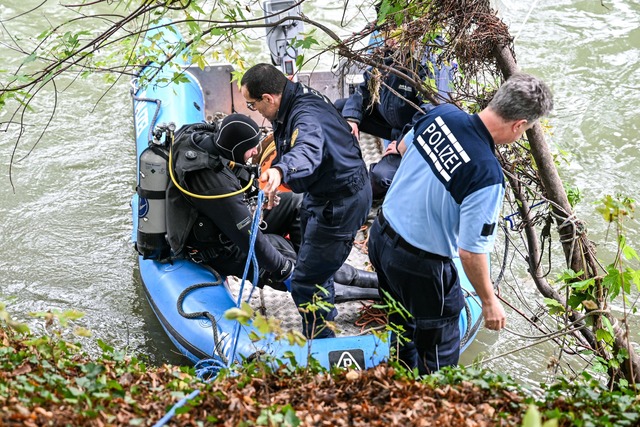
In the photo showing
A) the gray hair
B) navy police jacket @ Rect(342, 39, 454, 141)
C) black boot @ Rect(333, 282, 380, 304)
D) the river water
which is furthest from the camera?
the river water

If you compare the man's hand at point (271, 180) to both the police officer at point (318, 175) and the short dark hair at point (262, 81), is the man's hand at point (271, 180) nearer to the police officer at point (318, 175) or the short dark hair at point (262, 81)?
the police officer at point (318, 175)

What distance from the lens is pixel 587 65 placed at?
925 centimetres

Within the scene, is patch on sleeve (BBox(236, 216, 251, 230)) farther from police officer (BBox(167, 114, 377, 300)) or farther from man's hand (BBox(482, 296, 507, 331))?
man's hand (BBox(482, 296, 507, 331))

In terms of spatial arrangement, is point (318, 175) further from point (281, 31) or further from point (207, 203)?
point (281, 31)

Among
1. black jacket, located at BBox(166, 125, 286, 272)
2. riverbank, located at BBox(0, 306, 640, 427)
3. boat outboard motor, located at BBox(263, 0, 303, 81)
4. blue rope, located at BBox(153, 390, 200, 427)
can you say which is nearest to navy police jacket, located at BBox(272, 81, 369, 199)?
black jacket, located at BBox(166, 125, 286, 272)

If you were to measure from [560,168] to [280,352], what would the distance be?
4561 millimetres

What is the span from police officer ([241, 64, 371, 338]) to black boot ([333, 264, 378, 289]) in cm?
56

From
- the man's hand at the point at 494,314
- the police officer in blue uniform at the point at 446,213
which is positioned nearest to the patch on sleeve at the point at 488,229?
the police officer in blue uniform at the point at 446,213

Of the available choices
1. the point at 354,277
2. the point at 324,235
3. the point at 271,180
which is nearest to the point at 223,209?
the point at 324,235

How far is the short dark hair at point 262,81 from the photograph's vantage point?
13.4ft

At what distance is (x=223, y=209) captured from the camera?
439cm

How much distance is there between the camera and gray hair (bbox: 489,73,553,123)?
3.15 metres

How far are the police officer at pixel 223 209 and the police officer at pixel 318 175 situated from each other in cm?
21

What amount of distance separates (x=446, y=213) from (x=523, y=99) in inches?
23.1
